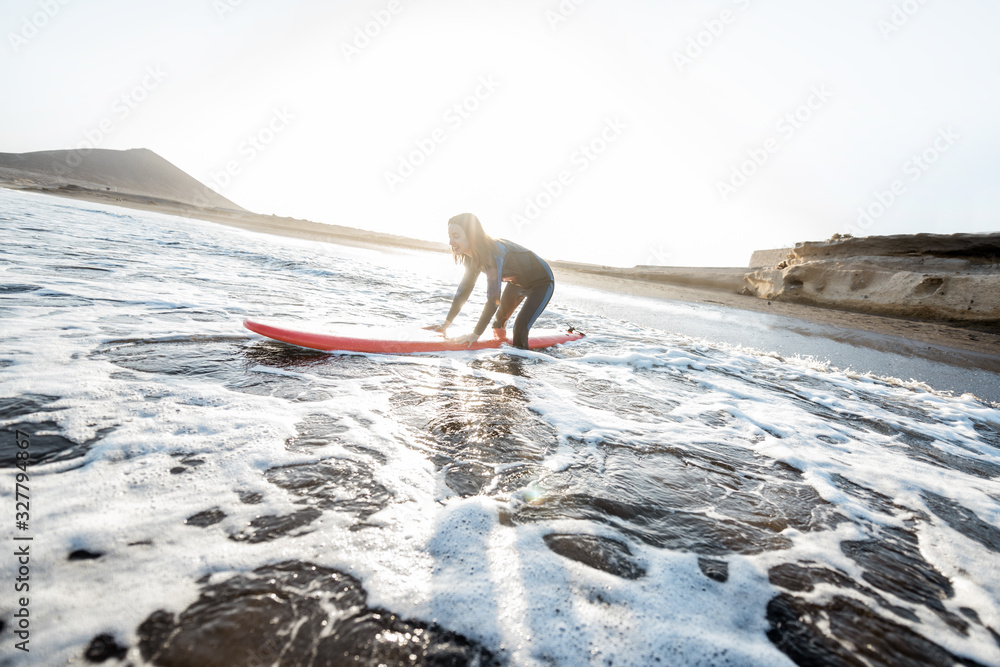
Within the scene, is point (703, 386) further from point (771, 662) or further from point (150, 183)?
point (150, 183)

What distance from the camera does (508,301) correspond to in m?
5.83

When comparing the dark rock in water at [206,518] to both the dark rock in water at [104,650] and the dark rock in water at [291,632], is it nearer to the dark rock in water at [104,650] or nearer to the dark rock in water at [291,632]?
the dark rock in water at [291,632]

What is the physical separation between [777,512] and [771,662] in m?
1.17

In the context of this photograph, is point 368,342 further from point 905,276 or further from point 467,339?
point 905,276

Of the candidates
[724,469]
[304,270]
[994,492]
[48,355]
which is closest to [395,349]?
[48,355]

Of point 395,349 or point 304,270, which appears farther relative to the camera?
point 304,270

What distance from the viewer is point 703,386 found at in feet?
16.0

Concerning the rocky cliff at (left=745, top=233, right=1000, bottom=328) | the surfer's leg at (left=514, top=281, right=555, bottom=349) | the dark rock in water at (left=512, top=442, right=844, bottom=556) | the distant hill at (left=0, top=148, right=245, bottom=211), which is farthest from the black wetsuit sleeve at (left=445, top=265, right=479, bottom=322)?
the distant hill at (left=0, top=148, right=245, bottom=211)

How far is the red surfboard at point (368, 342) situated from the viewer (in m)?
4.37

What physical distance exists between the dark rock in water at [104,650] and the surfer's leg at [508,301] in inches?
192

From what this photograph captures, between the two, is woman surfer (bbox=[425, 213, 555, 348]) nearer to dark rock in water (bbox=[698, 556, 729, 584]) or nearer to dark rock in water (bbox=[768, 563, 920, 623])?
dark rock in water (bbox=[698, 556, 729, 584])

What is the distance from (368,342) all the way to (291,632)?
3.61m

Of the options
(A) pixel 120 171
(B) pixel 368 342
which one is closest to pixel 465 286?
(B) pixel 368 342

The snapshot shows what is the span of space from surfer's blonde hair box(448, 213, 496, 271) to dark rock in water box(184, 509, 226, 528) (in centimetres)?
328
